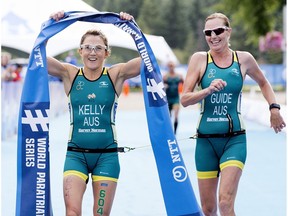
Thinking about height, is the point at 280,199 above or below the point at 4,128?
below

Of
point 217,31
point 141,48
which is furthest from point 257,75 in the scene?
point 141,48

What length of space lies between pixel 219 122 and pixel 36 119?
5.60ft

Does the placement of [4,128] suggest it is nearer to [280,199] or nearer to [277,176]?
[277,176]

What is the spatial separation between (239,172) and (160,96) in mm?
1004

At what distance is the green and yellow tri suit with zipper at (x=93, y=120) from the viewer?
20.8ft

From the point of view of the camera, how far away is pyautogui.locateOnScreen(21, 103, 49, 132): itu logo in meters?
6.23

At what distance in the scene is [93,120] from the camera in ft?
21.0

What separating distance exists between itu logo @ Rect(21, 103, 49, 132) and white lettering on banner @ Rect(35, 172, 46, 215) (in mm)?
390

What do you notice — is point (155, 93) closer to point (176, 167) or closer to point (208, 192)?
point (176, 167)

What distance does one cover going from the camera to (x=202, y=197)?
6.76 metres

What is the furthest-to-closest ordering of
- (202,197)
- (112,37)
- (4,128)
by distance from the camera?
(112,37) < (4,128) < (202,197)

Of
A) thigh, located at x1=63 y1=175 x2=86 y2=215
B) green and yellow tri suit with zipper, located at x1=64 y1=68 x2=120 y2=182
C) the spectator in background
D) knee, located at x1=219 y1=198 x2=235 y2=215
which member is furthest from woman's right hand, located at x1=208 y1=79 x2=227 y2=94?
the spectator in background

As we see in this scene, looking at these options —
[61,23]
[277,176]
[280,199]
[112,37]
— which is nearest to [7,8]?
[112,37]

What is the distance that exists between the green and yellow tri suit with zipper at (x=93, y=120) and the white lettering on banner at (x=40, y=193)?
0.91 ft
